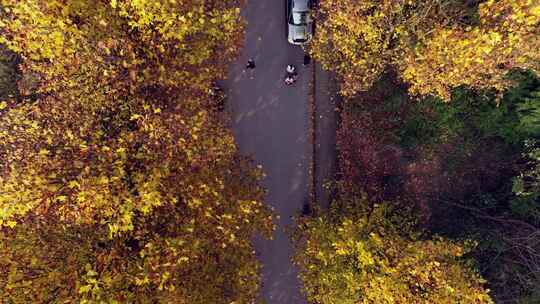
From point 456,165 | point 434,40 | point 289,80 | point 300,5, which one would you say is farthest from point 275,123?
point 434,40

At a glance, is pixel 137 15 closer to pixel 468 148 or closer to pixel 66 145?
pixel 66 145

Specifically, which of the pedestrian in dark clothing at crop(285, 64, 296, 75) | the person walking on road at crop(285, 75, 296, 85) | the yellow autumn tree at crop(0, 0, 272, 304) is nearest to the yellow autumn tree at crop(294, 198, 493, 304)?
the yellow autumn tree at crop(0, 0, 272, 304)

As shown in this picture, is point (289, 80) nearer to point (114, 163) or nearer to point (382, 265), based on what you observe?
point (114, 163)

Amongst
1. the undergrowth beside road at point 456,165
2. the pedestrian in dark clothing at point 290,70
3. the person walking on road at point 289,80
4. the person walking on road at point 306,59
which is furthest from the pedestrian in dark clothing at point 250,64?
the undergrowth beside road at point 456,165

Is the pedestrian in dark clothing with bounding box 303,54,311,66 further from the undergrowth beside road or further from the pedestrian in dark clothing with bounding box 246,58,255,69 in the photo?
the undergrowth beside road

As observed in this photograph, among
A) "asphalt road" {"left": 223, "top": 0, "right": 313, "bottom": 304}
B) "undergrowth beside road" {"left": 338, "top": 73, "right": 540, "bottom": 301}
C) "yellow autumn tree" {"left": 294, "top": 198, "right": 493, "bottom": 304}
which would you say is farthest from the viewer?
"asphalt road" {"left": 223, "top": 0, "right": 313, "bottom": 304}

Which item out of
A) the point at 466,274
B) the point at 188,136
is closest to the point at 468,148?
the point at 466,274

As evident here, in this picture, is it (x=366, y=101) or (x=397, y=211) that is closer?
(x=397, y=211)
